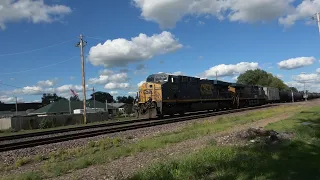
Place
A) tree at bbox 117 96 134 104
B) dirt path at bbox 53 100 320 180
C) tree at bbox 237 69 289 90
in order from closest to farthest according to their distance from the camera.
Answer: dirt path at bbox 53 100 320 180 < tree at bbox 117 96 134 104 < tree at bbox 237 69 289 90

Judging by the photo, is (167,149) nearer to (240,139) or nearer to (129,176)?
(240,139)

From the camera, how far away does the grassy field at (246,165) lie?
7820mm

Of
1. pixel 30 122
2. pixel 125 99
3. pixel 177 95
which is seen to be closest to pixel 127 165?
pixel 177 95

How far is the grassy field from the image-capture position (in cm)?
782

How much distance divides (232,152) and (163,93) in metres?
19.8

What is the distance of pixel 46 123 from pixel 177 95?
17.8 meters

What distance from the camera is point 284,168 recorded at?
832 cm

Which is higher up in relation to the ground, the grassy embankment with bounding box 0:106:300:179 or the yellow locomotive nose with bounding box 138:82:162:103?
the yellow locomotive nose with bounding box 138:82:162:103

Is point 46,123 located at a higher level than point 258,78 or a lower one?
lower

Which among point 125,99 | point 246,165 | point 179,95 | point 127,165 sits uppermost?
point 125,99

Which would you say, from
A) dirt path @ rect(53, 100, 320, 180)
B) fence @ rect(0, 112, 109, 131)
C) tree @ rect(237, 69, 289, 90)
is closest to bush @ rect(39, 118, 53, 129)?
fence @ rect(0, 112, 109, 131)

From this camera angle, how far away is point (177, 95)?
31859 mm

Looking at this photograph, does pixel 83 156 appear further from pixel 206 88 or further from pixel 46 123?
pixel 46 123

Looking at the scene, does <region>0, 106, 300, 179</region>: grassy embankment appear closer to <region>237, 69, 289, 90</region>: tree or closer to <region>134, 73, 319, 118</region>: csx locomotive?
<region>134, 73, 319, 118</region>: csx locomotive
